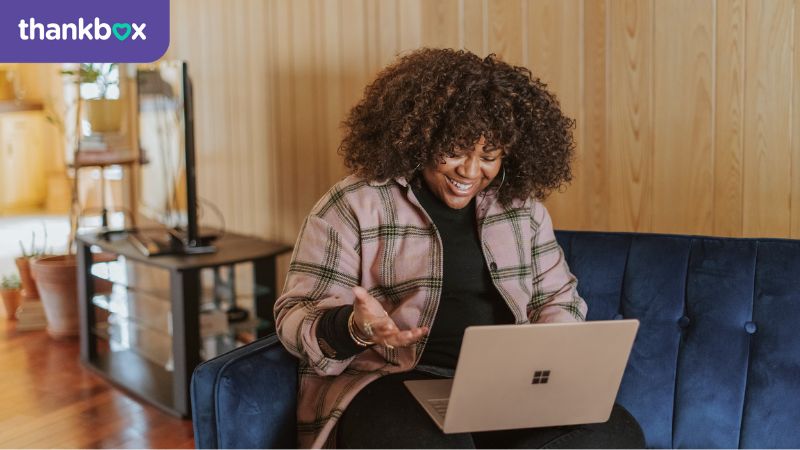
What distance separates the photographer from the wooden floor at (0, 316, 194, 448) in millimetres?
2936

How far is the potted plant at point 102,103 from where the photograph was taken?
3.62 meters

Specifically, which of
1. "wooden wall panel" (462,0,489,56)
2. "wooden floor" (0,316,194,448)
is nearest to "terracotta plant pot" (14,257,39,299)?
"wooden floor" (0,316,194,448)

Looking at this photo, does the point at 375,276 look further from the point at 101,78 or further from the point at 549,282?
the point at 101,78

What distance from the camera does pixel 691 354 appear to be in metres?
1.87

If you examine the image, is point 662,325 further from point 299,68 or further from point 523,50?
point 299,68

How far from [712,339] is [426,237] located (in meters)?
0.62

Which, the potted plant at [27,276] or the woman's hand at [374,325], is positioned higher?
the woman's hand at [374,325]

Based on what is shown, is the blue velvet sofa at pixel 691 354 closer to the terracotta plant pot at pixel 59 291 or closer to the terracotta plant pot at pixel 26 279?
the terracotta plant pot at pixel 59 291

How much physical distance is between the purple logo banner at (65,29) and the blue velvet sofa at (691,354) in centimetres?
193

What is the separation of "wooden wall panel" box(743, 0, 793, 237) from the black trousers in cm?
72

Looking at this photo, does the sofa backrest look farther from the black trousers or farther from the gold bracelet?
the gold bracelet

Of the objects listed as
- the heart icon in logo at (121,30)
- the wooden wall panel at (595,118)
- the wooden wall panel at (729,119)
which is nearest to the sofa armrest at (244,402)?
the wooden wall panel at (595,118)

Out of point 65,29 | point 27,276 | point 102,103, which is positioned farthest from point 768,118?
point 27,276

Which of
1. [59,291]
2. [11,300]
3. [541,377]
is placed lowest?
[11,300]
